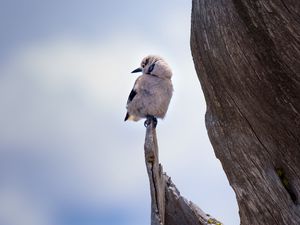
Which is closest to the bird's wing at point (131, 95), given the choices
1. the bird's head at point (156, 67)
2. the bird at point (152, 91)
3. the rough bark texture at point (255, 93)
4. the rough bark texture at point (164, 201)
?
the bird at point (152, 91)

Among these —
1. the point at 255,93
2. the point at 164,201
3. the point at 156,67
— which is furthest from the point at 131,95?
the point at 255,93

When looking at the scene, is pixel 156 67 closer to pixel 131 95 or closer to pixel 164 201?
pixel 131 95

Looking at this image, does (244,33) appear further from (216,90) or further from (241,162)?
(241,162)

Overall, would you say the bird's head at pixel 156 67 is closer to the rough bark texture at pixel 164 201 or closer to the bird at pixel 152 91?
the bird at pixel 152 91

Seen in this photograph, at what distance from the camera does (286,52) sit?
8.91 m

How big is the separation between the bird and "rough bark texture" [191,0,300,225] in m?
5.36

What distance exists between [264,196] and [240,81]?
178cm

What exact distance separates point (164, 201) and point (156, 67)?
Result: 3.96 m

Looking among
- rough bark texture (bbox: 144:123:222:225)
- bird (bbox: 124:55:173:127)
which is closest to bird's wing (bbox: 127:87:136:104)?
bird (bbox: 124:55:173:127)

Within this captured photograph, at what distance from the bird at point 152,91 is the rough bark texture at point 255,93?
536 centimetres

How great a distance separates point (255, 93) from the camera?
937 cm

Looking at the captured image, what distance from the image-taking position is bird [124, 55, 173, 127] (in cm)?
1566

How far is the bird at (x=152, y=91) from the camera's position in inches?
616

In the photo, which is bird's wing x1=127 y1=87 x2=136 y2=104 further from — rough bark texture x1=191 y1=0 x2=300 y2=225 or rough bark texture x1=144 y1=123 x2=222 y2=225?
rough bark texture x1=191 y1=0 x2=300 y2=225
